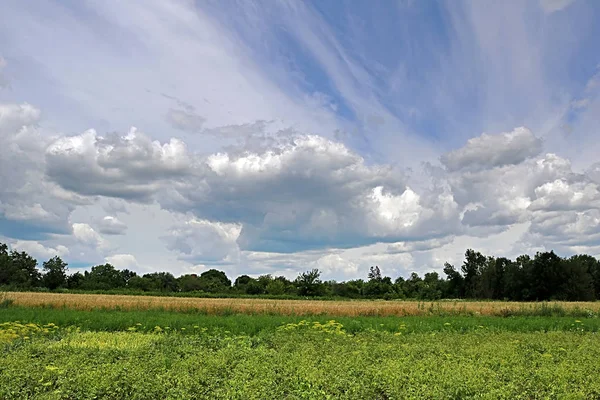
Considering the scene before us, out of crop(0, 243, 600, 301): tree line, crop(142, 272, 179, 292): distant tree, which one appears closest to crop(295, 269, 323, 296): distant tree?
crop(0, 243, 600, 301): tree line

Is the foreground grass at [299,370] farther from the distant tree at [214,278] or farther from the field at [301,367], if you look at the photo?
the distant tree at [214,278]

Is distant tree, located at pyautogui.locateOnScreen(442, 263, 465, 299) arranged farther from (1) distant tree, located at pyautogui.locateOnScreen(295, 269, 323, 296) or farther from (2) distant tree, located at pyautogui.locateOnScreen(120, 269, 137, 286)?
(2) distant tree, located at pyautogui.locateOnScreen(120, 269, 137, 286)

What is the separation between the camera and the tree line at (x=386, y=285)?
78.2m

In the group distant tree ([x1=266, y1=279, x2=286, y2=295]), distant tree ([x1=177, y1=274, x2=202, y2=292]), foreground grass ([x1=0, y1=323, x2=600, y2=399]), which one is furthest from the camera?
distant tree ([x1=177, y1=274, x2=202, y2=292])

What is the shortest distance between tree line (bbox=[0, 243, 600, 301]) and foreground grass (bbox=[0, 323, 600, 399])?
61297 mm

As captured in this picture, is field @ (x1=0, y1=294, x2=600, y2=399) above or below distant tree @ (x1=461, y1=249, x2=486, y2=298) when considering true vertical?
below

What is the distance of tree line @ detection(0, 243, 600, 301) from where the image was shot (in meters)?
78.2

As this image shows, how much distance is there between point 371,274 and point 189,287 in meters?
67.9

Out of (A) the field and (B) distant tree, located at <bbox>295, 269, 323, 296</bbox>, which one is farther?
(B) distant tree, located at <bbox>295, 269, 323, 296</bbox>

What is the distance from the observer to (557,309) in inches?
1318

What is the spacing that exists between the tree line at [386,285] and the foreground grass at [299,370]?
61297 mm

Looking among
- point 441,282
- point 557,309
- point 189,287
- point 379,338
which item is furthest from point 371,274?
point 379,338

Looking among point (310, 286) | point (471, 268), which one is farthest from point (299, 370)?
point (471, 268)

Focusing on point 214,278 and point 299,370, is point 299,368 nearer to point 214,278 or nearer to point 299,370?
point 299,370
